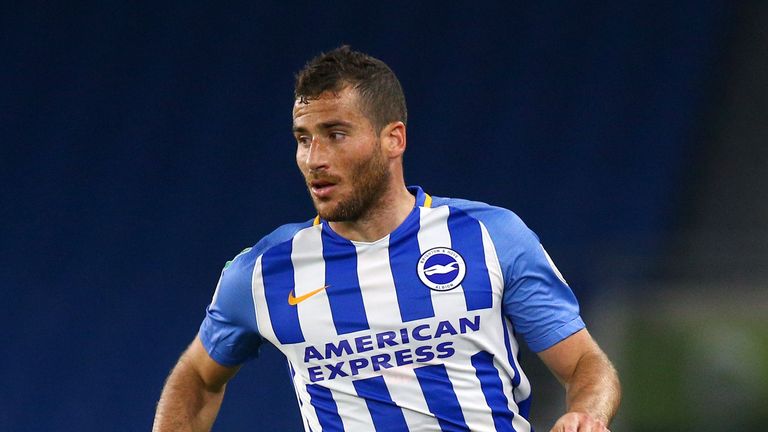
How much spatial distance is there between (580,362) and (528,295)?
0.17 m

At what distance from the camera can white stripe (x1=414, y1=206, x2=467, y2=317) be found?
2.55 m

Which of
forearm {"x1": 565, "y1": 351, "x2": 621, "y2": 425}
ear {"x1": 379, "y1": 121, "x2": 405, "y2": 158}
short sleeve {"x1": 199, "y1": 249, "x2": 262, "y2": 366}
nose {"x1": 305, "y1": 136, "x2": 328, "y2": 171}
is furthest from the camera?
short sleeve {"x1": 199, "y1": 249, "x2": 262, "y2": 366}

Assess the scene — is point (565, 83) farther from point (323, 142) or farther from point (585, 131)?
point (323, 142)

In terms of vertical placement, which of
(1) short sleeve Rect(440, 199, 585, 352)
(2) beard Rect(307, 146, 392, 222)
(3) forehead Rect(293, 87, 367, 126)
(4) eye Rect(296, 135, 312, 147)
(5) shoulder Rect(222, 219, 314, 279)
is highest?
(3) forehead Rect(293, 87, 367, 126)

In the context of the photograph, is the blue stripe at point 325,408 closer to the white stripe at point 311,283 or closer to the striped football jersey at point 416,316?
the striped football jersey at point 416,316

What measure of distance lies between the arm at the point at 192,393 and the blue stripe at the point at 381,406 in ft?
1.30

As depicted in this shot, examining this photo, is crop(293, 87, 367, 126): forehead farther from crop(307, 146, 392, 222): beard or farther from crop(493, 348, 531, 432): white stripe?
crop(493, 348, 531, 432): white stripe

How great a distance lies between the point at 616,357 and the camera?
426cm

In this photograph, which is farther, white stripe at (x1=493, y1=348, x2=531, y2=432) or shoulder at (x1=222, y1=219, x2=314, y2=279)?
→ shoulder at (x1=222, y1=219, x2=314, y2=279)

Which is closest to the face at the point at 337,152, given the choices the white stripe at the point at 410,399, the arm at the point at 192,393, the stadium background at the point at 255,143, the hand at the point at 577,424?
the white stripe at the point at 410,399

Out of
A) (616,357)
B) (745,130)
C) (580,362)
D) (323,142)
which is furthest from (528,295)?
(745,130)

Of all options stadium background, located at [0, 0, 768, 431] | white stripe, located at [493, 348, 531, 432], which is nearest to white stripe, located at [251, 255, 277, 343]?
white stripe, located at [493, 348, 531, 432]

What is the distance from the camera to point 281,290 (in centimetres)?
269

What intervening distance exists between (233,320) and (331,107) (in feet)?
1.79
